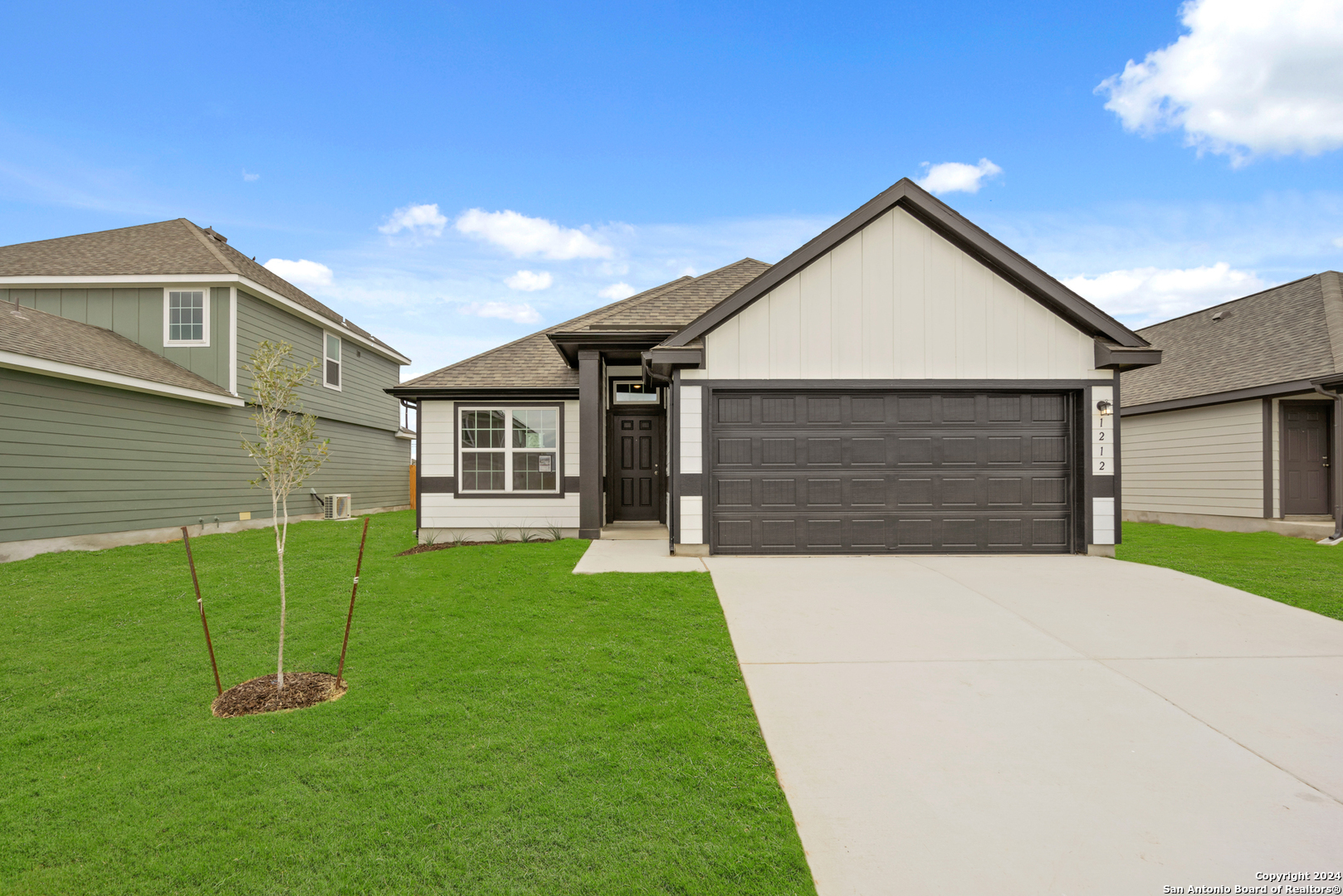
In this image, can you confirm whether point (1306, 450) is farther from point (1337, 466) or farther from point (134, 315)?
point (134, 315)

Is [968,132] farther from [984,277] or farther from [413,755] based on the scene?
[413,755]

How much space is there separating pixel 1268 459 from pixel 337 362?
22.9 metres

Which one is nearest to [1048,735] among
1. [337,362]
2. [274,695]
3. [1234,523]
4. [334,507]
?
[274,695]

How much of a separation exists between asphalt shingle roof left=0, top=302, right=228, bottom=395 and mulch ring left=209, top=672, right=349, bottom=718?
29.3 feet

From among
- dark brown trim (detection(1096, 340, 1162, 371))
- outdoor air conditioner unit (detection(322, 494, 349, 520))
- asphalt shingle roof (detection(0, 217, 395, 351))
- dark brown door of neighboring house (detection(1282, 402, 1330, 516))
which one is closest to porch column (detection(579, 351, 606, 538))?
dark brown trim (detection(1096, 340, 1162, 371))

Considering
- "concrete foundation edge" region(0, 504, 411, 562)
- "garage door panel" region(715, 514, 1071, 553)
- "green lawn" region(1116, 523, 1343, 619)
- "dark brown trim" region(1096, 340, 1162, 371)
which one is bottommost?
"green lawn" region(1116, 523, 1343, 619)

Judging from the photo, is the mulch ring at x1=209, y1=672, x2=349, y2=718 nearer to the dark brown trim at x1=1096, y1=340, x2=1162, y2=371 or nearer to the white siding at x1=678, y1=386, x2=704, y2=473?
the white siding at x1=678, y1=386, x2=704, y2=473

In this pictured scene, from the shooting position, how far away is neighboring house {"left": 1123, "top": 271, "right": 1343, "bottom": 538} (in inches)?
456

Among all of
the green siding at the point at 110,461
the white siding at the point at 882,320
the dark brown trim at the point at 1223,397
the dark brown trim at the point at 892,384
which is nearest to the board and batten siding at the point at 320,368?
the green siding at the point at 110,461

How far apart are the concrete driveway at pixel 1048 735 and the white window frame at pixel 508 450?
18.2 ft

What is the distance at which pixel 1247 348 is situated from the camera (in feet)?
44.0

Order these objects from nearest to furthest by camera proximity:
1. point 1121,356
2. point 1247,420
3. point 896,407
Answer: point 1121,356 < point 896,407 < point 1247,420

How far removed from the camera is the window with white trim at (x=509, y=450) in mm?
→ 10961

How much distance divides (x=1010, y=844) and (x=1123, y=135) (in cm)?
1668
